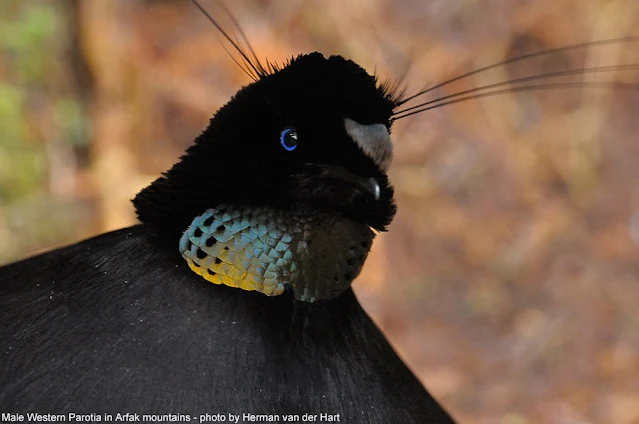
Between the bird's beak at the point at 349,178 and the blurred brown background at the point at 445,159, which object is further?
the blurred brown background at the point at 445,159

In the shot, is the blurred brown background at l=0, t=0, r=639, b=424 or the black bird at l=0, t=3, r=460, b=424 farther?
the blurred brown background at l=0, t=0, r=639, b=424

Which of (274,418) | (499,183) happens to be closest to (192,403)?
(274,418)

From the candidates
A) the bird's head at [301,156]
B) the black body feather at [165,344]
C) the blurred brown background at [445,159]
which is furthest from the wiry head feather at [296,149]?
the blurred brown background at [445,159]

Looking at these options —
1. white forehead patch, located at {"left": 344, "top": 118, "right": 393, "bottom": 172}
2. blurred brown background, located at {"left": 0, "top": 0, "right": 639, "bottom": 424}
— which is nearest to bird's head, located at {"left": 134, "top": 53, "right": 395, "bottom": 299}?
white forehead patch, located at {"left": 344, "top": 118, "right": 393, "bottom": 172}

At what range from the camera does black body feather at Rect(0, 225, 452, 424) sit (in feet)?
2.82

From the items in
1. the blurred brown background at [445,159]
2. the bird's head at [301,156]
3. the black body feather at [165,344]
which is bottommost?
the black body feather at [165,344]

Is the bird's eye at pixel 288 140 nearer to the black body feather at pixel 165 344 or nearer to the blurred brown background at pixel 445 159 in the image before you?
the black body feather at pixel 165 344

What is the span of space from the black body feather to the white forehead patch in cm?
21

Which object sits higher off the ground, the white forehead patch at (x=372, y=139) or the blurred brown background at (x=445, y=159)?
the blurred brown background at (x=445, y=159)

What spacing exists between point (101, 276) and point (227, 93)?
6.68 feet

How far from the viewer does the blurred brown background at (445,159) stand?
2.87m

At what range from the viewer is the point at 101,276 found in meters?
0.96

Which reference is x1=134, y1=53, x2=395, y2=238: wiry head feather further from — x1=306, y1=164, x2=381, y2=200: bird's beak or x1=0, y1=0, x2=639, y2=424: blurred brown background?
A: x1=0, y1=0, x2=639, y2=424: blurred brown background

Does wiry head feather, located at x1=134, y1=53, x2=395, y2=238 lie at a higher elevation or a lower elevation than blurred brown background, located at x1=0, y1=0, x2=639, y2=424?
lower
